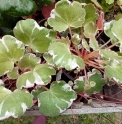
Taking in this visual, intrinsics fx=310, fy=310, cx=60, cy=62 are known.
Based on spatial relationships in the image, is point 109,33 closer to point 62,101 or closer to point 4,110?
point 62,101

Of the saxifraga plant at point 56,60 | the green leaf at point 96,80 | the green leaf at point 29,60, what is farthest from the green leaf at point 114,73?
the green leaf at point 29,60

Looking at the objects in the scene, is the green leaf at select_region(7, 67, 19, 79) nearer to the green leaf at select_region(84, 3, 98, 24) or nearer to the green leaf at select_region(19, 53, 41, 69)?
the green leaf at select_region(19, 53, 41, 69)

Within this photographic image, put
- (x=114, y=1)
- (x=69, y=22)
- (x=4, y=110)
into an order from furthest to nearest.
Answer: (x=114, y=1), (x=69, y=22), (x=4, y=110)

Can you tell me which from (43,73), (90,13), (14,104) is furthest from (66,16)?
(14,104)

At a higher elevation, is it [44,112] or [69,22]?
[69,22]

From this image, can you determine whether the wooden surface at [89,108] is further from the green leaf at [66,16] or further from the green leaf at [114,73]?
the green leaf at [66,16]

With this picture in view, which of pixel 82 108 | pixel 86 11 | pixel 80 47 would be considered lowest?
pixel 82 108

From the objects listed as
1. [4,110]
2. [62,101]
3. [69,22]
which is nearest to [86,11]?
[69,22]
